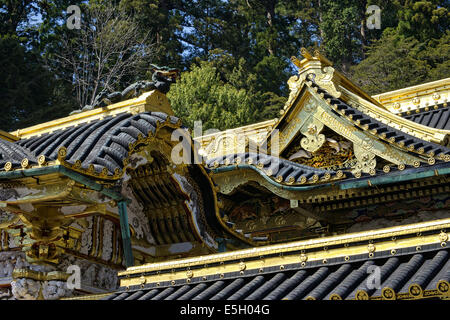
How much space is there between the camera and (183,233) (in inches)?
329

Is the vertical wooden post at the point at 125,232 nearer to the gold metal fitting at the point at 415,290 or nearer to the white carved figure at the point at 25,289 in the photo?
the white carved figure at the point at 25,289

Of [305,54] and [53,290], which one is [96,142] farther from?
[305,54]

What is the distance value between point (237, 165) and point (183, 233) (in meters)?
3.76

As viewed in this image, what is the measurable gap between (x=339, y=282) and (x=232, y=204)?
8059 mm

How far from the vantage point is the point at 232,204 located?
43.5ft

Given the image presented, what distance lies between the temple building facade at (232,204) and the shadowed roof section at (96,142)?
0.07ft

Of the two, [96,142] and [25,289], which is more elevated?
[96,142]

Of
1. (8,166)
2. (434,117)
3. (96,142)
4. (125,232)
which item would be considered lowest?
(125,232)

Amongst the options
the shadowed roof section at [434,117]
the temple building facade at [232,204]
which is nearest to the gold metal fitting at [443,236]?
the temple building facade at [232,204]

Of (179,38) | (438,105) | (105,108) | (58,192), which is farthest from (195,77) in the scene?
(58,192)

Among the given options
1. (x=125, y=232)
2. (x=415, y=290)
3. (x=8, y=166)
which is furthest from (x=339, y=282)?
(x=8, y=166)

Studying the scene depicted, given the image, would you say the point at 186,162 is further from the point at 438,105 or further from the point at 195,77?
the point at 195,77

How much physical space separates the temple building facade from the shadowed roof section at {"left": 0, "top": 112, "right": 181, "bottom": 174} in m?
0.02

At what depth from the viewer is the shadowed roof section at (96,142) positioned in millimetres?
6824
